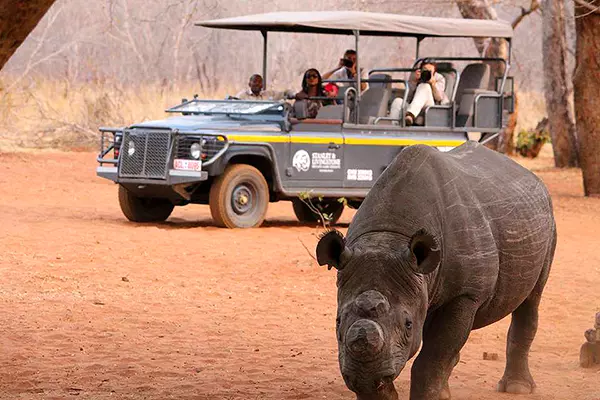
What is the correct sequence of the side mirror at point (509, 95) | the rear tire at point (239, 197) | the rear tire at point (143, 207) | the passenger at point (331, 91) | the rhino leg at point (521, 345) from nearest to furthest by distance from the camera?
the rhino leg at point (521, 345) < the rear tire at point (239, 197) < the rear tire at point (143, 207) < the passenger at point (331, 91) < the side mirror at point (509, 95)

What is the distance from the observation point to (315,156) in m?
16.2

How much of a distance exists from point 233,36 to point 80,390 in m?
52.3

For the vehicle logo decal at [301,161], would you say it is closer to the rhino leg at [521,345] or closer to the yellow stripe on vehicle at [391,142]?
the yellow stripe on vehicle at [391,142]

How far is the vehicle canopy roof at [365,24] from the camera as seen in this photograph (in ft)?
54.0

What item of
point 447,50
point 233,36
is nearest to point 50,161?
point 233,36

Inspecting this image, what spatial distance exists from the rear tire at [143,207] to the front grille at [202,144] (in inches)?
49.9

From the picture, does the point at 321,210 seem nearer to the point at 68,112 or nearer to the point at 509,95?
the point at 509,95

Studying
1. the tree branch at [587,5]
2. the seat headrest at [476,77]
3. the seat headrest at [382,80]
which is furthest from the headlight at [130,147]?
the tree branch at [587,5]

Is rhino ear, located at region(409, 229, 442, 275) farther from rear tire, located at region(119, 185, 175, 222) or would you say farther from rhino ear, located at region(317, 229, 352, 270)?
rear tire, located at region(119, 185, 175, 222)

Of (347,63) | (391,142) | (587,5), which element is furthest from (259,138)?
(587,5)

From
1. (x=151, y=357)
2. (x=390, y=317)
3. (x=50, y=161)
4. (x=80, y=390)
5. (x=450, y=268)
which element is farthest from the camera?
(x=50, y=161)

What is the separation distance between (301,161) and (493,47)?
14.1 metres

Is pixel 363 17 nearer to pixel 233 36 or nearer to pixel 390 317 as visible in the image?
→ pixel 390 317

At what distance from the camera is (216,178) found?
51.9 ft
